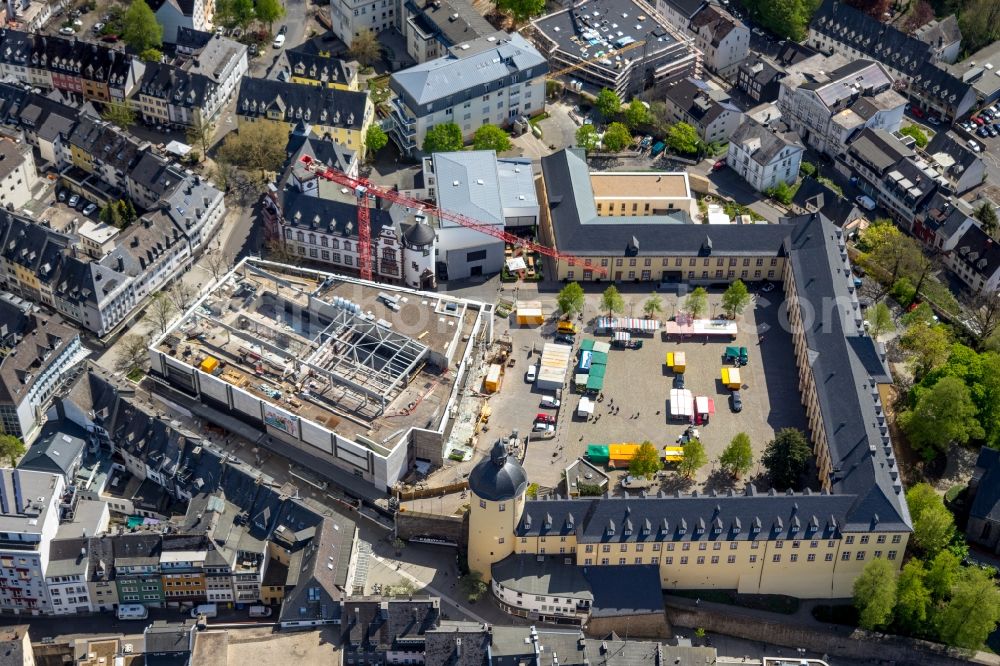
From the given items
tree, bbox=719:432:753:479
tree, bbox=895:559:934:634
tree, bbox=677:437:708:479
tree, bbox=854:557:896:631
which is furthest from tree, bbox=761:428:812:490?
tree, bbox=895:559:934:634

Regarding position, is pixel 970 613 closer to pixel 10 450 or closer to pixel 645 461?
pixel 645 461

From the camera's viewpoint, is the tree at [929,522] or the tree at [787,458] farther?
the tree at [787,458]

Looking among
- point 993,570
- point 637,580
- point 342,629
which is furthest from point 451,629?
point 993,570

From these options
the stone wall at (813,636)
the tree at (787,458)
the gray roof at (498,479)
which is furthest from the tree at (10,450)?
the tree at (787,458)

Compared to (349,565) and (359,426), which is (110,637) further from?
(359,426)

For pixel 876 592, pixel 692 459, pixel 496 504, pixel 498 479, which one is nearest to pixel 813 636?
pixel 876 592

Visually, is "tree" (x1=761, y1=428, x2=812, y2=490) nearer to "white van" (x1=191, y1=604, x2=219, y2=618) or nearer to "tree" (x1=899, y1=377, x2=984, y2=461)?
"tree" (x1=899, y1=377, x2=984, y2=461)

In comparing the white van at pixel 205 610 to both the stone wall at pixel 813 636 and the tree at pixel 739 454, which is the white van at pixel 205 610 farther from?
the tree at pixel 739 454
